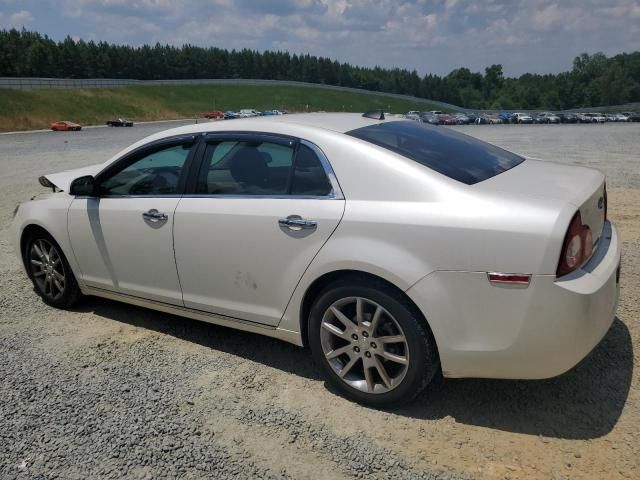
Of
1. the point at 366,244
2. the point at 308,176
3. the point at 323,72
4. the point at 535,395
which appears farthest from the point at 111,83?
the point at 535,395

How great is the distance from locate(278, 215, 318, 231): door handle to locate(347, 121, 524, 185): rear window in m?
0.62

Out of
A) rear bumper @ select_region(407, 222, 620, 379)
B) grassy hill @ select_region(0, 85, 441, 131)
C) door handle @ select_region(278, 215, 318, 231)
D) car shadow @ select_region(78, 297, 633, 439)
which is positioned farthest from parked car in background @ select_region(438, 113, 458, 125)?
rear bumper @ select_region(407, 222, 620, 379)

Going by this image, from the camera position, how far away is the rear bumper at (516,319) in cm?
257

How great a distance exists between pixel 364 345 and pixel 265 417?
70cm

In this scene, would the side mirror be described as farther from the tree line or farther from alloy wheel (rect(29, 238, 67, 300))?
the tree line

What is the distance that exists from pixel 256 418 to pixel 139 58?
410 ft

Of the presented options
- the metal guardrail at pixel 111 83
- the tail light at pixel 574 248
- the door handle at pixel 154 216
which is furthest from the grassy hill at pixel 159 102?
the tail light at pixel 574 248

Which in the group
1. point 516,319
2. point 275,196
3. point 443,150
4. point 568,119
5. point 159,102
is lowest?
point 568,119

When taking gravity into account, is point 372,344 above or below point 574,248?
below

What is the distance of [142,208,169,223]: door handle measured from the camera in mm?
3757

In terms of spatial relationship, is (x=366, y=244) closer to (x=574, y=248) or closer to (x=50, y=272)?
(x=574, y=248)

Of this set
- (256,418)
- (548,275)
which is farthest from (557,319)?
(256,418)

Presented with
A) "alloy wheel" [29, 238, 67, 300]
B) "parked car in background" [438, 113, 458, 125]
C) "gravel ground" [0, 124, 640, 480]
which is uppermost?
"alloy wheel" [29, 238, 67, 300]

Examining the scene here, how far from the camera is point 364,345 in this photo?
3070mm
